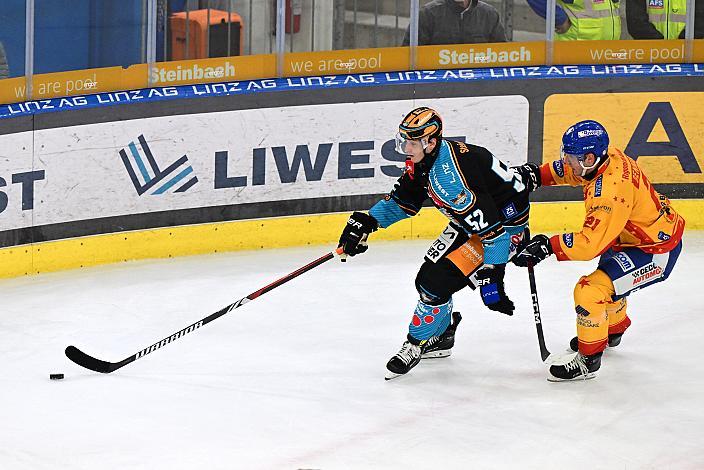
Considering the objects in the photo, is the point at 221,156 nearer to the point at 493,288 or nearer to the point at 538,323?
the point at 538,323

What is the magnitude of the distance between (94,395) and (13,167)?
7.24 feet

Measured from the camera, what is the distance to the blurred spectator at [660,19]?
866 cm

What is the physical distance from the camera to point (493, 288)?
17.7 ft

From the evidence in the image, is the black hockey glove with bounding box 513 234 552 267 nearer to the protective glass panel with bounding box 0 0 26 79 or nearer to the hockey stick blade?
the hockey stick blade

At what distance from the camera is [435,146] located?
546 cm

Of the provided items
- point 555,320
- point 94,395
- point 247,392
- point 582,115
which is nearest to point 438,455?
point 247,392

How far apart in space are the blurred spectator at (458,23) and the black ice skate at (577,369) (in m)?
3.31

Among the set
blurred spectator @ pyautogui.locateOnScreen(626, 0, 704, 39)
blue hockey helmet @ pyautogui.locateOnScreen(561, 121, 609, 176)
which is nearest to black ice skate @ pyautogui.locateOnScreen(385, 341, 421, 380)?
blue hockey helmet @ pyautogui.locateOnScreen(561, 121, 609, 176)

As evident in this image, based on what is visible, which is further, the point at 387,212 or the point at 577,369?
the point at 387,212

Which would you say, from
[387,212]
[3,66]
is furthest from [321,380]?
[3,66]

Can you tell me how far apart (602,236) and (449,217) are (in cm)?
67

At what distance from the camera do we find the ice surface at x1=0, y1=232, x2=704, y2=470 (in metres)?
4.83

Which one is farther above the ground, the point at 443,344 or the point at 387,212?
the point at 387,212

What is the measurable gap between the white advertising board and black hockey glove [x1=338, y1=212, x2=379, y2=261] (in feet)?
7.73
